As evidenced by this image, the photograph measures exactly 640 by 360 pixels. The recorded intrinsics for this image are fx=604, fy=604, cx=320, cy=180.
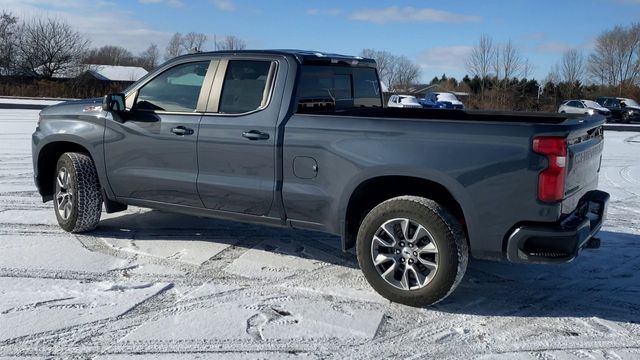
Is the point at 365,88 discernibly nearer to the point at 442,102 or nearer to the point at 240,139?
the point at 240,139

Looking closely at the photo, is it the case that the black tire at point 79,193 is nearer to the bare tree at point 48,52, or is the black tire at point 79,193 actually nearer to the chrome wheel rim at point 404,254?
the chrome wheel rim at point 404,254

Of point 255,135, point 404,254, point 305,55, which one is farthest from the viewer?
point 305,55

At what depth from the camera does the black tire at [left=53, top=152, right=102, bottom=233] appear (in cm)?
575

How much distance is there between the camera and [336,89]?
211 inches

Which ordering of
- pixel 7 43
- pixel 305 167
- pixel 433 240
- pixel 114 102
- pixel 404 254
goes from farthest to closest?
pixel 7 43
pixel 114 102
pixel 305 167
pixel 404 254
pixel 433 240

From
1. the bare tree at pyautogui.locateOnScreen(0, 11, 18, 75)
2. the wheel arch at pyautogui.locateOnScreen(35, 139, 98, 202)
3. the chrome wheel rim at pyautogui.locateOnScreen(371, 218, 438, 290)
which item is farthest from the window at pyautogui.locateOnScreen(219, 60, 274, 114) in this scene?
the bare tree at pyautogui.locateOnScreen(0, 11, 18, 75)

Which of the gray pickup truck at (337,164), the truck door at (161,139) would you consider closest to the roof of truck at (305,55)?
the gray pickup truck at (337,164)

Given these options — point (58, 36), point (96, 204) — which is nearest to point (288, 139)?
point (96, 204)

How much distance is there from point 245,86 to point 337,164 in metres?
1.15

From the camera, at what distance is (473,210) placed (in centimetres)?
402

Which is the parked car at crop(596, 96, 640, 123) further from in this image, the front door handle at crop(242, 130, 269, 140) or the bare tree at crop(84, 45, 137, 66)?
the bare tree at crop(84, 45, 137, 66)

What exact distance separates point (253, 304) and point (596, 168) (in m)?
2.85

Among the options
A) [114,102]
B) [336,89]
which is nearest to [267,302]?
[336,89]

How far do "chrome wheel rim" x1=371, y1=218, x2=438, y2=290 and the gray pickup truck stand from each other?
10 millimetres
